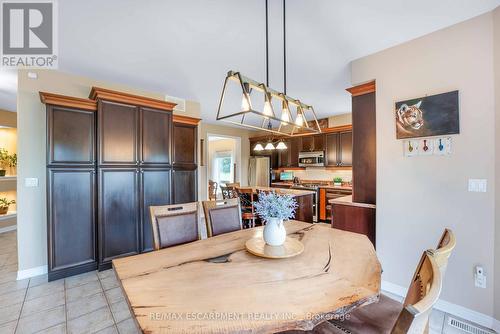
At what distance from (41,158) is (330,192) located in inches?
209

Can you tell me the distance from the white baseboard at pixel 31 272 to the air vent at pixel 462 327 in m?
4.37

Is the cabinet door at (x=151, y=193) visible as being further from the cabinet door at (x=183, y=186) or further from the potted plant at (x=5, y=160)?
the potted plant at (x=5, y=160)

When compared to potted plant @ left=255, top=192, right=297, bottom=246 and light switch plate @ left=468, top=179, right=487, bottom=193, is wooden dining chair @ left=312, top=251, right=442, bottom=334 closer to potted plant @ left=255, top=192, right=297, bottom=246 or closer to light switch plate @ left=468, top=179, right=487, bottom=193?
potted plant @ left=255, top=192, right=297, bottom=246

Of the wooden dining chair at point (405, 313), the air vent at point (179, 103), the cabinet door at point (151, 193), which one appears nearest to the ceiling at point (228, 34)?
the air vent at point (179, 103)

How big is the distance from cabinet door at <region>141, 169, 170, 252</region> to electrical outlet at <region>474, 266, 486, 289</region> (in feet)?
11.7

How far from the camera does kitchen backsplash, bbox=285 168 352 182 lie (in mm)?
5814

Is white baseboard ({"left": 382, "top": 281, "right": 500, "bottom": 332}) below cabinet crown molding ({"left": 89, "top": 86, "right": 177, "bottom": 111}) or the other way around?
below

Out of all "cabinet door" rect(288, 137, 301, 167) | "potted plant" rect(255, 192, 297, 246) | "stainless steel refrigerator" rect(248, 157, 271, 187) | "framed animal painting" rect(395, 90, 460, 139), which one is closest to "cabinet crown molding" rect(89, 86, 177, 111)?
"potted plant" rect(255, 192, 297, 246)

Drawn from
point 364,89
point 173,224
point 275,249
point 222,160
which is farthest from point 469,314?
point 222,160

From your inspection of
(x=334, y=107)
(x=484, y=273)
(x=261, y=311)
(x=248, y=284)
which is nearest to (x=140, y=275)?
(x=248, y=284)

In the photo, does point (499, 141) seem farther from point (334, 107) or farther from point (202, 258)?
point (334, 107)

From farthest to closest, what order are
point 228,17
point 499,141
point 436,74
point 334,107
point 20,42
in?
point 334,107
point 20,42
point 436,74
point 228,17
point 499,141

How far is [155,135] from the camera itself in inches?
132

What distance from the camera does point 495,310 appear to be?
1898 millimetres
